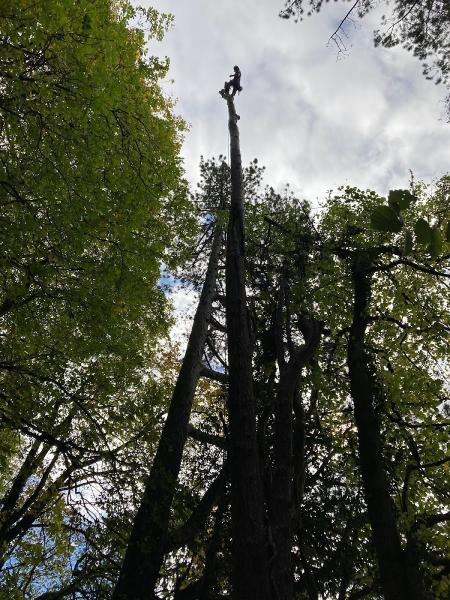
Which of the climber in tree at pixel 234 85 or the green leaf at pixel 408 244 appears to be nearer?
the green leaf at pixel 408 244

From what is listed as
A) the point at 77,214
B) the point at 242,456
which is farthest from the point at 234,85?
the point at 242,456

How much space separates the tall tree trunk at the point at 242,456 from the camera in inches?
120

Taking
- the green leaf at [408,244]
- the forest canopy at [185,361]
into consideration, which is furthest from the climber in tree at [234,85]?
the green leaf at [408,244]

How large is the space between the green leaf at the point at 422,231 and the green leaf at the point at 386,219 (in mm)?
56

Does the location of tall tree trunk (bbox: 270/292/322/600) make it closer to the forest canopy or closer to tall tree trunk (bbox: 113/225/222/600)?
the forest canopy

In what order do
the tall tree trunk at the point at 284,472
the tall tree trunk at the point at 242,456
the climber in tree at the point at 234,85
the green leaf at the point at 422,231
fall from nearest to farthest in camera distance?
A: the green leaf at the point at 422,231 < the tall tree trunk at the point at 242,456 < the tall tree trunk at the point at 284,472 < the climber in tree at the point at 234,85

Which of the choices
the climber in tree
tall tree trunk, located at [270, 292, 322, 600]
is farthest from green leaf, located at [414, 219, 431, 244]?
the climber in tree

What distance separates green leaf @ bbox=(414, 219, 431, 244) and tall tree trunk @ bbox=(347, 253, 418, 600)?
3469 millimetres

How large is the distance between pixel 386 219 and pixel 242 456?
3.02 m

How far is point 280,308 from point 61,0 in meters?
3.82

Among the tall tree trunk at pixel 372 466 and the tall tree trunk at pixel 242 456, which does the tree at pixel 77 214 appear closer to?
the tall tree trunk at pixel 242 456

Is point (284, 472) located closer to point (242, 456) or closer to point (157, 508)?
point (242, 456)

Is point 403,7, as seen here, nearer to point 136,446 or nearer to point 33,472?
point 136,446

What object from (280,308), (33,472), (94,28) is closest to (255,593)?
(280,308)
